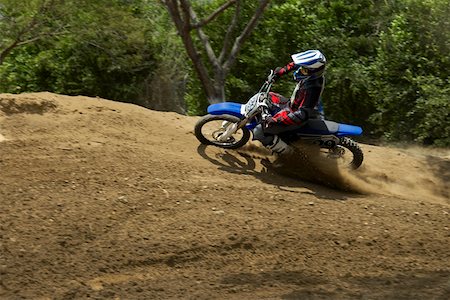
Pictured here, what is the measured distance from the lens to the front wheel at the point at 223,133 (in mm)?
8445

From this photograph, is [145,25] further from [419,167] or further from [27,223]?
[27,223]

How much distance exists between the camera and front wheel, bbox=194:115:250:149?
332 inches

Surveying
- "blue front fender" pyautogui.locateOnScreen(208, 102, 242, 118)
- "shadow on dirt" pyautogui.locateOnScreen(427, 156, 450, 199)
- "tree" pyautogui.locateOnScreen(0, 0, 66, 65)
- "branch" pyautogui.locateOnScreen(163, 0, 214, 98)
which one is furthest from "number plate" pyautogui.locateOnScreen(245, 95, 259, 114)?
"tree" pyautogui.locateOnScreen(0, 0, 66, 65)

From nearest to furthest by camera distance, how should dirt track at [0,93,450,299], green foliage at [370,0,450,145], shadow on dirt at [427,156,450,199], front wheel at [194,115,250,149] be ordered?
dirt track at [0,93,450,299] → front wheel at [194,115,250,149] → shadow on dirt at [427,156,450,199] → green foliage at [370,0,450,145]

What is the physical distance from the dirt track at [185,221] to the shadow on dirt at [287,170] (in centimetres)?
3

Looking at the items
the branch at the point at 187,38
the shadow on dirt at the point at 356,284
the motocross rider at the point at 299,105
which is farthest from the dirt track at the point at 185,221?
the branch at the point at 187,38

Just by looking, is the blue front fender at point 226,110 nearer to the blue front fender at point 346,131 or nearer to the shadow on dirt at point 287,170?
the shadow on dirt at point 287,170

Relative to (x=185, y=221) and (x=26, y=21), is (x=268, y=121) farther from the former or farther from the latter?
(x=26, y=21)

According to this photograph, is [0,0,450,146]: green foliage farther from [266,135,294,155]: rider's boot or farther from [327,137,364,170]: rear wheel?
[266,135,294,155]: rider's boot

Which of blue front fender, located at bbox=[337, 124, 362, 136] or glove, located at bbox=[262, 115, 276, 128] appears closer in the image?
glove, located at bbox=[262, 115, 276, 128]

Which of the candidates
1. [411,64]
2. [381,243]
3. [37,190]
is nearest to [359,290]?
[381,243]

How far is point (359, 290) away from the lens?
5113mm

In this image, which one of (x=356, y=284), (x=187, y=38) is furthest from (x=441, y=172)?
(x=187, y=38)

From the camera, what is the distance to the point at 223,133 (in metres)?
8.57
